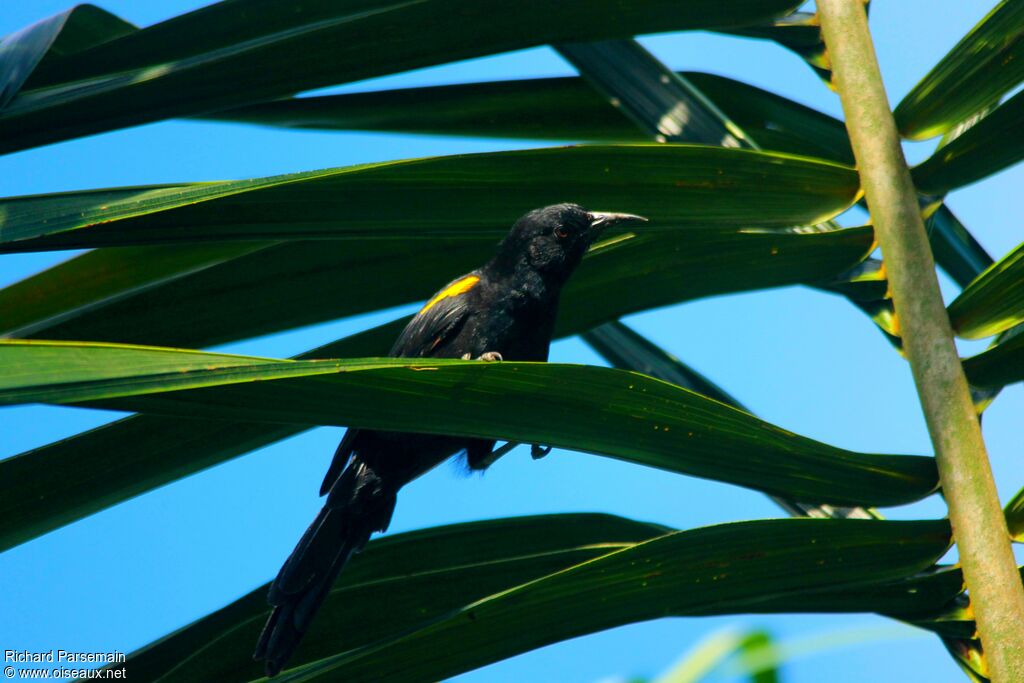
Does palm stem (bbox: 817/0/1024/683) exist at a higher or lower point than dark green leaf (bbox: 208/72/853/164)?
lower

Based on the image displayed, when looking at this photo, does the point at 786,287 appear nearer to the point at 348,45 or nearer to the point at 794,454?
the point at 794,454

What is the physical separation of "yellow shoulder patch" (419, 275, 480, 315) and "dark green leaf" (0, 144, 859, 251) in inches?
30.0

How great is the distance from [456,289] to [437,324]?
4.8 inches

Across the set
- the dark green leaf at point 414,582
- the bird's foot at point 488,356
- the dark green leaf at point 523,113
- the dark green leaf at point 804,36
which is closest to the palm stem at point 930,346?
the dark green leaf at point 804,36

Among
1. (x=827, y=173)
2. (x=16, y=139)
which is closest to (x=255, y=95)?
(x=16, y=139)

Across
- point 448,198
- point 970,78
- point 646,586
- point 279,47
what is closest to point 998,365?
point 970,78

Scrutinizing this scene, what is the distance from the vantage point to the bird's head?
2592mm

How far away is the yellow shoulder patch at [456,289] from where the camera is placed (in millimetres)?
2607

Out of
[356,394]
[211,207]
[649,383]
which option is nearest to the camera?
Result: [356,394]

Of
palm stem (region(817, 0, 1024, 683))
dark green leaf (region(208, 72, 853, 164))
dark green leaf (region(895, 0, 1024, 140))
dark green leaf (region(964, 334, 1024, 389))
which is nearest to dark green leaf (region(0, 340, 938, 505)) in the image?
palm stem (region(817, 0, 1024, 683))

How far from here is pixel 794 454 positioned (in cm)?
159

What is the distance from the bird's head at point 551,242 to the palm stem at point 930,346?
79 centimetres

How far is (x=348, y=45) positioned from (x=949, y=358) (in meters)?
1.27

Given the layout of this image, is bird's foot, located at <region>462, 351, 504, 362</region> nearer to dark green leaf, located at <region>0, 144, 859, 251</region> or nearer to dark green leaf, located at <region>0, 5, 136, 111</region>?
dark green leaf, located at <region>0, 144, 859, 251</region>
